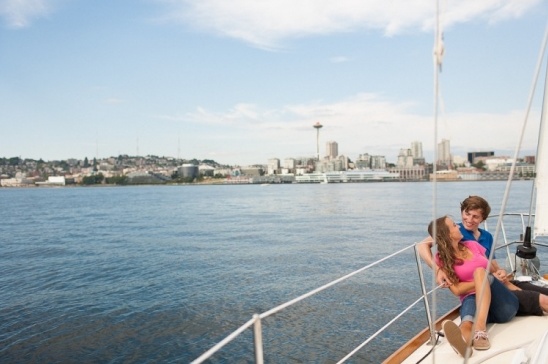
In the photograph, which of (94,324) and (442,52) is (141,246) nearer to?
(94,324)

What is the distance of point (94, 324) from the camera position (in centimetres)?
936

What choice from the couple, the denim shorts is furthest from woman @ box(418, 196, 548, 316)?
the denim shorts

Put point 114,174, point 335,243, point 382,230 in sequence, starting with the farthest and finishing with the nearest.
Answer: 1. point 114,174
2. point 382,230
3. point 335,243

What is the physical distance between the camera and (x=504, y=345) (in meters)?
2.99

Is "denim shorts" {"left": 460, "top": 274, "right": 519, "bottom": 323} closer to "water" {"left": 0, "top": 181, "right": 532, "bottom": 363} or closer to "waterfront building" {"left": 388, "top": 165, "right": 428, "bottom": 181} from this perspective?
"water" {"left": 0, "top": 181, "right": 532, "bottom": 363}

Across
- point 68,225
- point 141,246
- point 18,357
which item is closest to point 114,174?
point 68,225

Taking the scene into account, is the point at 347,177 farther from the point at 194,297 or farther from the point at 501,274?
the point at 501,274

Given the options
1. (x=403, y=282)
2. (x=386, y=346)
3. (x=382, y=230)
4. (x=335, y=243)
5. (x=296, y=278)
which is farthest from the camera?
(x=382, y=230)

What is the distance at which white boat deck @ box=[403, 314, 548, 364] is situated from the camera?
Answer: 2.77m

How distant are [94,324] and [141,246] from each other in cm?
1143

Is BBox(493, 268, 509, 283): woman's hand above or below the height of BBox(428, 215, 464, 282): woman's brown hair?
below

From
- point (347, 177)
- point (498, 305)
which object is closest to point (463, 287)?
point (498, 305)

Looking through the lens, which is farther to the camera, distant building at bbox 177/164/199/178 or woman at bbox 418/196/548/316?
distant building at bbox 177/164/199/178

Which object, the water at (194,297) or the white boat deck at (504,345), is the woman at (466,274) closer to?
the white boat deck at (504,345)
